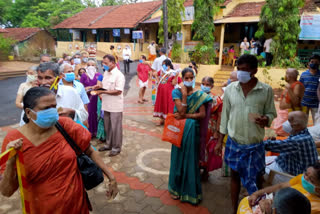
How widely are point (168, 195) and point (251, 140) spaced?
1.53 metres

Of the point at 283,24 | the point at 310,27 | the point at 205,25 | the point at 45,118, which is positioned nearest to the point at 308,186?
the point at 45,118

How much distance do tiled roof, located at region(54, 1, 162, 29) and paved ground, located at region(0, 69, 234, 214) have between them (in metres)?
17.1

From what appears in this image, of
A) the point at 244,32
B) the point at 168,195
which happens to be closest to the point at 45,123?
the point at 168,195

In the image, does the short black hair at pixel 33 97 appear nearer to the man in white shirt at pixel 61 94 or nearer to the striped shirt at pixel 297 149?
the man in white shirt at pixel 61 94

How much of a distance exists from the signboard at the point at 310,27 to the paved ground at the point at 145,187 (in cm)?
905

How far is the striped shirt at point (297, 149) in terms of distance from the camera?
102 inches

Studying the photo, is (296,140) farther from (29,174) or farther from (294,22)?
(294,22)

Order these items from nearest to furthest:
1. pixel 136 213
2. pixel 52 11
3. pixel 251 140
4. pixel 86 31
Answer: pixel 251 140 < pixel 136 213 < pixel 86 31 < pixel 52 11

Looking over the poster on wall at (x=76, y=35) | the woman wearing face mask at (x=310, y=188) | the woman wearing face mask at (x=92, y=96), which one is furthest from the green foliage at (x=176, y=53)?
the poster on wall at (x=76, y=35)

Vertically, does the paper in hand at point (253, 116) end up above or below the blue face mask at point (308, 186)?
above

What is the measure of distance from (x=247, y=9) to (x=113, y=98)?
12251 millimetres

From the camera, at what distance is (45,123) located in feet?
Result: 5.73

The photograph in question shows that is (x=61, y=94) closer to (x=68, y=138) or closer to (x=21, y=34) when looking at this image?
(x=68, y=138)

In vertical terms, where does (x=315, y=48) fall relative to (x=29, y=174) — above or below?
above
